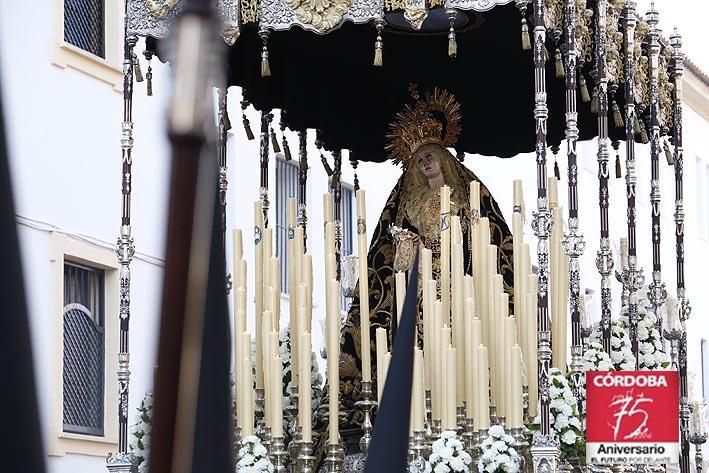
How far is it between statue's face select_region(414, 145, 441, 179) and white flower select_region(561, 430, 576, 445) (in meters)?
2.30

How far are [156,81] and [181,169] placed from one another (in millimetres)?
14022

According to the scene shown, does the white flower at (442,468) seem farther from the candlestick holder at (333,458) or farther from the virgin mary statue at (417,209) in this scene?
the virgin mary statue at (417,209)

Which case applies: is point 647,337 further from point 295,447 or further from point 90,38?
point 90,38

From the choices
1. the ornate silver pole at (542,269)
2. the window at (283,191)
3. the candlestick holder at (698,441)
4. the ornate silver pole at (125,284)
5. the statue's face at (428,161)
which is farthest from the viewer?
the window at (283,191)

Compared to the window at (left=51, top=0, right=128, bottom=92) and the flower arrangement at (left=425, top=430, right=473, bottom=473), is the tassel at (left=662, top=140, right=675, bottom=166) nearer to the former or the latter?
the flower arrangement at (left=425, top=430, right=473, bottom=473)

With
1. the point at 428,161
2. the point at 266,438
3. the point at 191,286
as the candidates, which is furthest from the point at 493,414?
the point at 191,286

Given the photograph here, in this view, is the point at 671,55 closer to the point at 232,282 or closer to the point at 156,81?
the point at 232,282

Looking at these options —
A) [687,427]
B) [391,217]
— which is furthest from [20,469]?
[687,427]

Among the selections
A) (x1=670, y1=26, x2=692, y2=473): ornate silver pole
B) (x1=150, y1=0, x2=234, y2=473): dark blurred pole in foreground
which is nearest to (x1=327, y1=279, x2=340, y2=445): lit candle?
(x1=670, y1=26, x2=692, y2=473): ornate silver pole

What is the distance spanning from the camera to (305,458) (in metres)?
8.62

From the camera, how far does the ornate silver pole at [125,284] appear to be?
858 centimetres

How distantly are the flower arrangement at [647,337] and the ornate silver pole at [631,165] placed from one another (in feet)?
0.16

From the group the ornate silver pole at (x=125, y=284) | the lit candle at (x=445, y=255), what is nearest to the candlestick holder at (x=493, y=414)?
the lit candle at (x=445, y=255)

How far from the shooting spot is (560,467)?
326 inches
